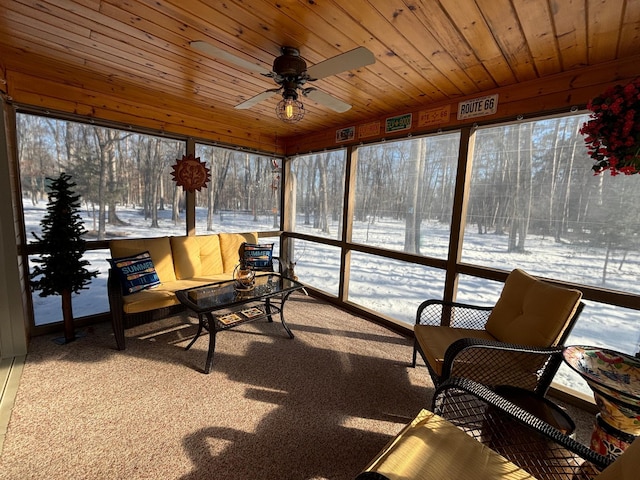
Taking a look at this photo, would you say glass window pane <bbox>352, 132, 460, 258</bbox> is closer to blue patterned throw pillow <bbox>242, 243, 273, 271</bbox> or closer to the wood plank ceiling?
the wood plank ceiling

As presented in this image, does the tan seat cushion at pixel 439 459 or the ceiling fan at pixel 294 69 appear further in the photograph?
the ceiling fan at pixel 294 69

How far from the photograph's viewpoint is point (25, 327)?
8.15 feet

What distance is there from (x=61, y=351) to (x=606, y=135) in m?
4.29

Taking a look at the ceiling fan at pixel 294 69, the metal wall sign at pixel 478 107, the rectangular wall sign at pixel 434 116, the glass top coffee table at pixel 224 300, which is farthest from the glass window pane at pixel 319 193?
the ceiling fan at pixel 294 69

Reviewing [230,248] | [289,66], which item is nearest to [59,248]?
[230,248]

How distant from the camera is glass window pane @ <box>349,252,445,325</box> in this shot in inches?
132

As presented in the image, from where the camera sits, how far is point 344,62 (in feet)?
5.20

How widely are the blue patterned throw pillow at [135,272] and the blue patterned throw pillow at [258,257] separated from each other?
1130mm

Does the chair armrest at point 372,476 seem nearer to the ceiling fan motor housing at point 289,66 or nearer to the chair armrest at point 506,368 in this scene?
the chair armrest at point 506,368

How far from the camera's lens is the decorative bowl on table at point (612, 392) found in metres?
1.20

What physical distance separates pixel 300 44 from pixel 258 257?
8.42ft

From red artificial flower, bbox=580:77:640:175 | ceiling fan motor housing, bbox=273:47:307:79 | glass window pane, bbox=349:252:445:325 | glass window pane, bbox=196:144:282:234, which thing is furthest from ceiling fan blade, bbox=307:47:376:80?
glass window pane, bbox=196:144:282:234

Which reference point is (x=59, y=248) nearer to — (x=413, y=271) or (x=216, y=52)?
(x=216, y=52)

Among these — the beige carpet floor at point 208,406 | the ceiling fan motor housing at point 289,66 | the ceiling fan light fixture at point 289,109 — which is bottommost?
the beige carpet floor at point 208,406
